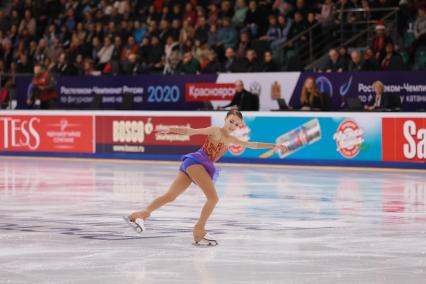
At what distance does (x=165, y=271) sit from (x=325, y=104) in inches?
579

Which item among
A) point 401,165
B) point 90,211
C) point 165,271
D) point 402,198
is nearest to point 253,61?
point 401,165

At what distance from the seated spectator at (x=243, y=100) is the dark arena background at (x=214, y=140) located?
33 mm

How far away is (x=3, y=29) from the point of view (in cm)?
3294

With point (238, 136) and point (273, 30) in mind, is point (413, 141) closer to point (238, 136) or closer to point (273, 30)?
point (238, 136)

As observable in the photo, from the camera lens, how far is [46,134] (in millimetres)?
24922

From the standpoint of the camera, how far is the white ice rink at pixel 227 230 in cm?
838

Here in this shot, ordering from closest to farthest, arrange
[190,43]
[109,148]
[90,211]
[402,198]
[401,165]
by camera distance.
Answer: [90,211]
[402,198]
[401,165]
[109,148]
[190,43]

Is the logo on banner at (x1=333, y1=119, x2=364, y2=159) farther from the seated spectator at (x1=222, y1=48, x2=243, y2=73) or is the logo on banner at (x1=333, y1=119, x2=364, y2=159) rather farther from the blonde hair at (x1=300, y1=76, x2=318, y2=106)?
the seated spectator at (x1=222, y1=48, x2=243, y2=73)

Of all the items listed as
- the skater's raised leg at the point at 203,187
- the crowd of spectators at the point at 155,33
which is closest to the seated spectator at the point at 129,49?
the crowd of spectators at the point at 155,33

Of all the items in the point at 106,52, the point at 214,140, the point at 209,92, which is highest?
the point at 106,52

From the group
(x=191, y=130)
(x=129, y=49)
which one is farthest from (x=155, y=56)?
(x=191, y=130)

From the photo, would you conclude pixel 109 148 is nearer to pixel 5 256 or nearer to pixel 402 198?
pixel 402 198

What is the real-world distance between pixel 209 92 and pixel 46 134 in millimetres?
4258

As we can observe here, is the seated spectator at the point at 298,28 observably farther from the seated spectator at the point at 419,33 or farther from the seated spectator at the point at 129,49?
the seated spectator at the point at 129,49
